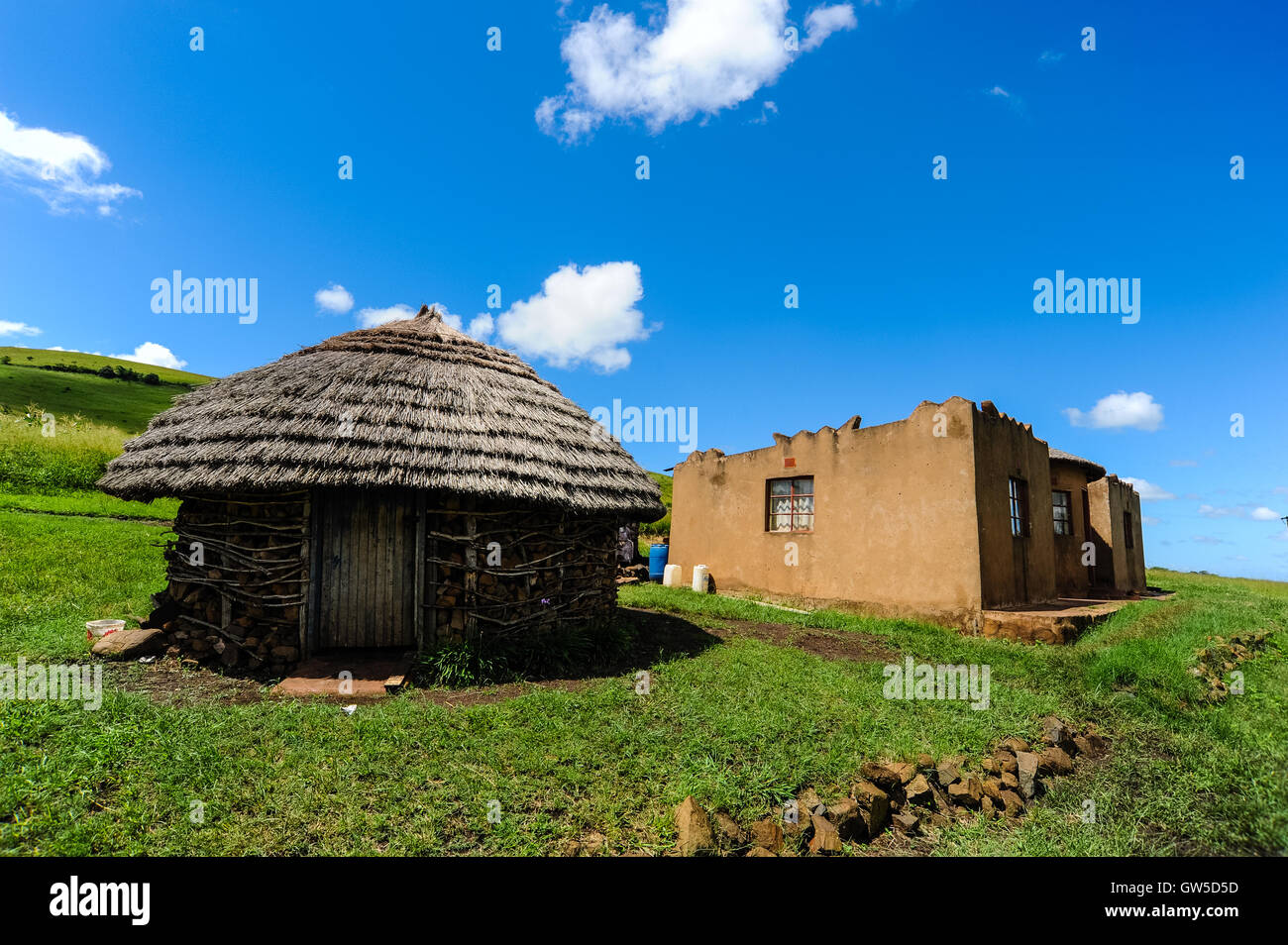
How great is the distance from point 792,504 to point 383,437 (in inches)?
321

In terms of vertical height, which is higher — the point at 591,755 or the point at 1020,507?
the point at 1020,507

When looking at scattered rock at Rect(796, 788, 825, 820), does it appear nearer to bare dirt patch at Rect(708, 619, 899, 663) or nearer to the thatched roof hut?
bare dirt patch at Rect(708, 619, 899, 663)

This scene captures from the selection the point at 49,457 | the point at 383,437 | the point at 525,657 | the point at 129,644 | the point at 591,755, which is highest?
the point at 49,457

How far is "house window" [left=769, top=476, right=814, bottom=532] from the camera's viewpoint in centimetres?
1149

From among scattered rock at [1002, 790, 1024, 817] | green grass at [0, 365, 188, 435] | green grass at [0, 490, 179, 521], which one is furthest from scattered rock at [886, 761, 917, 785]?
green grass at [0, 365, 188, 435]

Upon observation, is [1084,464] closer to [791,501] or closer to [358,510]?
[791,501]

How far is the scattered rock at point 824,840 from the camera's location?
3.12 metres

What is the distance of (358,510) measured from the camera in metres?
6.84

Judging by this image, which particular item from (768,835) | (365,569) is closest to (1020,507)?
(768,835)

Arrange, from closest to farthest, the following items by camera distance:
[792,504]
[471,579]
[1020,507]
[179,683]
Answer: [179,683]
[471,579]
[1020,507]
[792,504]

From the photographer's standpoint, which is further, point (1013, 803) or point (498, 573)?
point (498, 573)
